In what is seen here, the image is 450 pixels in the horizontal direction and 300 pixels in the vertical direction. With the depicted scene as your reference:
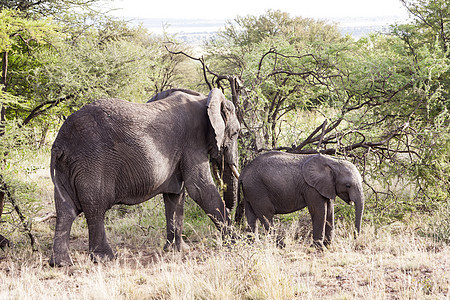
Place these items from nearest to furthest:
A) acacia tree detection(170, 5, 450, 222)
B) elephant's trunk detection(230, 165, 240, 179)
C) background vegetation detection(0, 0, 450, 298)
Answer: background vegetation detection(0, 0, 450, 298)
elephant's trunk detection(230, 165, 240, 179)
acacia tree detection(170, 5, 450, 222)

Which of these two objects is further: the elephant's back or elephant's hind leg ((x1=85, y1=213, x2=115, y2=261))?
the elephant's back

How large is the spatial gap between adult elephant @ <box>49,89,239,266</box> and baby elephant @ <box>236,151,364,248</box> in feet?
1.76

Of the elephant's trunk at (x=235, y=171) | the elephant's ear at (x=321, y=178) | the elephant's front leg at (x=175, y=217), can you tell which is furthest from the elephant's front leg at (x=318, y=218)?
the elephant's front leg at (x=175, y=217)

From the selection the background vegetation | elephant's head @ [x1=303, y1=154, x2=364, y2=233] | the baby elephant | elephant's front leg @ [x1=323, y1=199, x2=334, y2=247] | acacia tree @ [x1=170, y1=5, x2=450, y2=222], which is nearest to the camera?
the background vegetation

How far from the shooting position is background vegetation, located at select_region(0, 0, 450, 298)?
5.84 m

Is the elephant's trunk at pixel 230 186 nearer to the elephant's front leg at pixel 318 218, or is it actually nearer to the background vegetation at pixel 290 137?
the background vegetation at pixel 290 137

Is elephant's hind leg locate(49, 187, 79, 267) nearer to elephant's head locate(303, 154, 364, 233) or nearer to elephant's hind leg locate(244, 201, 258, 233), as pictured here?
elephant's hind leg locate(244, 201, 258, 233)

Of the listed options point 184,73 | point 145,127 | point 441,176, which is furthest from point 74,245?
point 184,73

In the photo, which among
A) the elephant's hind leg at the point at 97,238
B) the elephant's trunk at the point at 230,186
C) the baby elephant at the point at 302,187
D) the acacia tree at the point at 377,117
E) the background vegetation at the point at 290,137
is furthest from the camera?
the acacia tree at the point at 377,117

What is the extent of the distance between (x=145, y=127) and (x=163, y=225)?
2.80 metres

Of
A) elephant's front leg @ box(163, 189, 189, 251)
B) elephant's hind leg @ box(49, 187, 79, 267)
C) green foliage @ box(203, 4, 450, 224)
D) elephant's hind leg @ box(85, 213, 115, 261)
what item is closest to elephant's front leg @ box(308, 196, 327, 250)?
green foliage @ box(203, 4, 450, 224)

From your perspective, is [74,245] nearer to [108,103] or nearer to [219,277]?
[108,103]

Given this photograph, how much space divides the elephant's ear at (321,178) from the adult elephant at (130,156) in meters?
1.26

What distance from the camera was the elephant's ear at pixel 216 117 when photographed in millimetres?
7062
